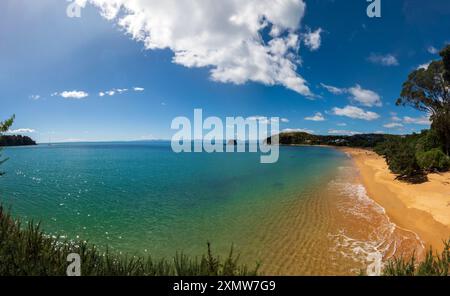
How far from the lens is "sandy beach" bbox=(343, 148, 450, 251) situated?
12.4 m

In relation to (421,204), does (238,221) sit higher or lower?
lower

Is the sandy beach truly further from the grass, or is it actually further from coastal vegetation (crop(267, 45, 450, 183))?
the grass

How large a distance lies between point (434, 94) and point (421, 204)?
2446cm

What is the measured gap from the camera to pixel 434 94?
32281 mm

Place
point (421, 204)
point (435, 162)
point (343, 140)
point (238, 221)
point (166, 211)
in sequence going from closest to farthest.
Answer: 1. point (238, 221)
2. point (421, 204)
3. point (166, 211)
4. point (435, 162)
5. point (343, 140)

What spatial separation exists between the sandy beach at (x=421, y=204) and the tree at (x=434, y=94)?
8.72 meters

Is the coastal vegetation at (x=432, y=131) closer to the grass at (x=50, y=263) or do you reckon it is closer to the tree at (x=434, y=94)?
the tree at (x=434, y=94)

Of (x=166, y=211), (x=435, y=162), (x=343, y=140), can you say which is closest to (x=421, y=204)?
(x=435, y=162)

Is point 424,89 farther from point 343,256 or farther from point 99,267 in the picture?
point 99,267

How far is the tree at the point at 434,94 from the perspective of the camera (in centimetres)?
2944

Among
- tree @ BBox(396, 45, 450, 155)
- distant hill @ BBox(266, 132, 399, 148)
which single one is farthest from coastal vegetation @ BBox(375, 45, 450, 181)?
distant hill @ BBox(266, 132, 399, 148)

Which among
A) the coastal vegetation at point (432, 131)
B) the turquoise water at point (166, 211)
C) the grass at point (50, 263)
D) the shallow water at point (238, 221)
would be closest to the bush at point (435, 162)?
the coastal vegetation at point (432, 131)

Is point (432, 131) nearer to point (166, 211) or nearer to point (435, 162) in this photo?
point (435, 162)

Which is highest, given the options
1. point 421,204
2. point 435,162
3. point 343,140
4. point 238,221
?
point 343,140
